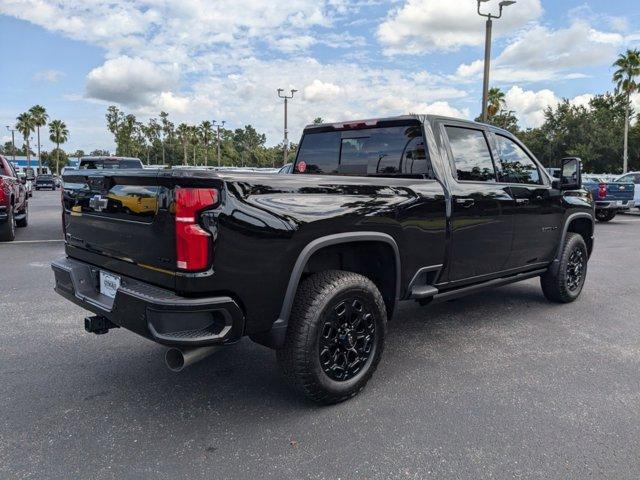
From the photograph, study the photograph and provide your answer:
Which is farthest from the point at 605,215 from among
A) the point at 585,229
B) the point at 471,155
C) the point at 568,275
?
the point at 471,155

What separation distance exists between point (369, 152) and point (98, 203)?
222 centimetres

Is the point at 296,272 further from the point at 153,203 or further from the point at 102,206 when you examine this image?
the point at 102,206

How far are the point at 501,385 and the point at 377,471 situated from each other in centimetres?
141

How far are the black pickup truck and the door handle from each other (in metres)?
0.02

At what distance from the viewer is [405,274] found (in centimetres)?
364

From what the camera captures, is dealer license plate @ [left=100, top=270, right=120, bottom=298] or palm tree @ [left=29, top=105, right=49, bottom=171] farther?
palm tree @ [left=29, top=105, right=49, bottom=171]

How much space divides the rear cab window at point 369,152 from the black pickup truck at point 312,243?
0.04 ft

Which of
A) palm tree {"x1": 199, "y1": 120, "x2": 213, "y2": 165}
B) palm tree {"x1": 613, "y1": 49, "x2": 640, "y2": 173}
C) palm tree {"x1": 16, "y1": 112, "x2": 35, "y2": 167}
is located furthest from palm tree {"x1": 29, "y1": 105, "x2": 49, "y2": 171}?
palm tree {"x1": 613, "y1": 49, "x2": 640, "y2": 173}

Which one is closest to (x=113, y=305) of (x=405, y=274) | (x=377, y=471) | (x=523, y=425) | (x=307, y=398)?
(x=307, y=398)

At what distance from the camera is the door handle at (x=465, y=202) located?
13.0ft

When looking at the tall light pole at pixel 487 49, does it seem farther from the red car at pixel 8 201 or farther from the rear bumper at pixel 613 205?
→ the red car at pixel 8 201

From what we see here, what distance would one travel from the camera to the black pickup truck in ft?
8.46

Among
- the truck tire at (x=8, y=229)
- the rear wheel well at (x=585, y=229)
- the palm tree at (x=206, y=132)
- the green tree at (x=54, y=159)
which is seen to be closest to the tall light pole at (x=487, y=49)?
the rear wheel well at (x=585, y=229)

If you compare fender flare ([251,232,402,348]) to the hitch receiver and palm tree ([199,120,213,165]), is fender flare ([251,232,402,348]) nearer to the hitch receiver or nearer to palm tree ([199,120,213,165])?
the hitch receiver
